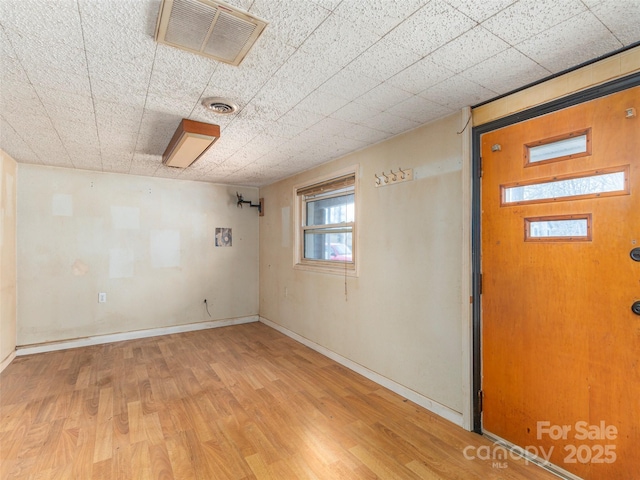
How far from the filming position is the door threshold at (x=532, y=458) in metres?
1.78

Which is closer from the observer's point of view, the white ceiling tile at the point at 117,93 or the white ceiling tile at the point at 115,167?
the white ceiling tile at the point at 117,93

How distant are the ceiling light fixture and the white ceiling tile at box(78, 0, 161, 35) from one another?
1097 millimetres

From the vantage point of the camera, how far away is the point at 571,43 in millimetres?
1521

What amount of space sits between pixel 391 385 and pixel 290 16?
2.92 m

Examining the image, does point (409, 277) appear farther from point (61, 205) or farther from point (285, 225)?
point (61, 205)

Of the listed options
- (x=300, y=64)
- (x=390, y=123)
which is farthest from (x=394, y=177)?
(x=300, y=64)

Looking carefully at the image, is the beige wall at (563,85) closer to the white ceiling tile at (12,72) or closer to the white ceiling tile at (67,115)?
the white ceiling tile at (12,72)

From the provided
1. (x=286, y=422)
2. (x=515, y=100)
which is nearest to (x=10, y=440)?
(x=286, y=422)

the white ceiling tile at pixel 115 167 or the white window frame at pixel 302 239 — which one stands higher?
the white ceiling tile at pixel 115 167

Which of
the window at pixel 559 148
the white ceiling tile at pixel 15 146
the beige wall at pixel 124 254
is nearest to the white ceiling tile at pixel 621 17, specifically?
the window at pixel 559 148

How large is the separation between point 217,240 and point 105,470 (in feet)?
11.9

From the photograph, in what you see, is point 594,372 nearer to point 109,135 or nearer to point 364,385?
point 364,385

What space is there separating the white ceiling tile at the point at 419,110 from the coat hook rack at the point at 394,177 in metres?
0.45

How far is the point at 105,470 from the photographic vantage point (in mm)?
1857
